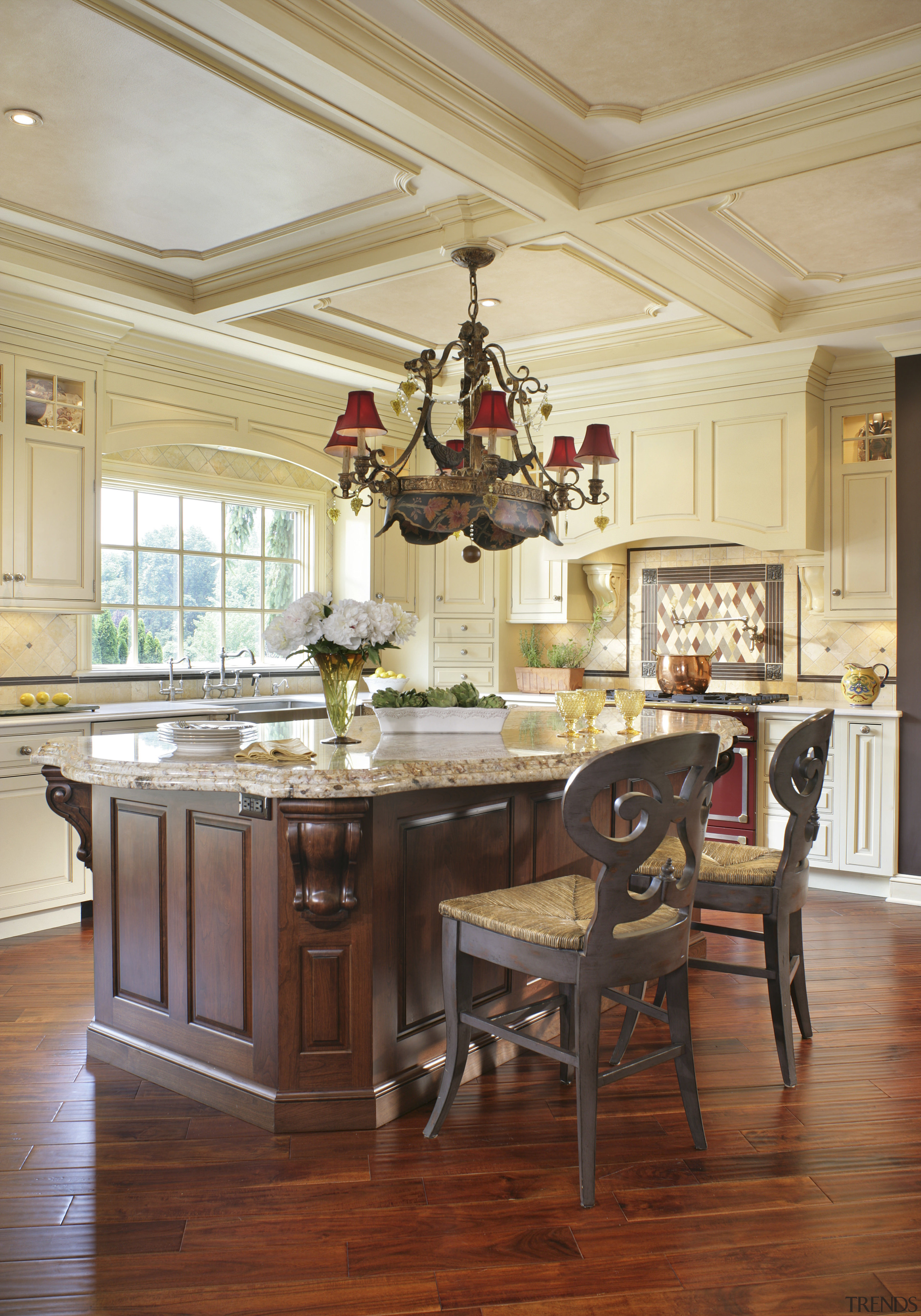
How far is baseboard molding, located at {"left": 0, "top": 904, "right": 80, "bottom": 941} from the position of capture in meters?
4.12

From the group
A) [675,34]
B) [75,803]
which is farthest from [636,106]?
[75,803]

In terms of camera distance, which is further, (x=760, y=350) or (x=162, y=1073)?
(x=760, y=350)

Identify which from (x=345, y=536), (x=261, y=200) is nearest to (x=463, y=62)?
(x=261, y=200)

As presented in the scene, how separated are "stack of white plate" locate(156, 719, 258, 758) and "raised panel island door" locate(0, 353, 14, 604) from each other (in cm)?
202

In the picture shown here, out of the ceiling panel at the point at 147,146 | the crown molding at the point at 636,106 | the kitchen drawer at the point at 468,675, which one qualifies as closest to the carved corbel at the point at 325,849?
the crown molding at the point at 636,106

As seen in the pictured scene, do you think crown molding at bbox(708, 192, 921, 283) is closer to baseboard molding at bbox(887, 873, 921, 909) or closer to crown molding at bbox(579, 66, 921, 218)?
crown molding at bbox(579, 66, 921, 218)

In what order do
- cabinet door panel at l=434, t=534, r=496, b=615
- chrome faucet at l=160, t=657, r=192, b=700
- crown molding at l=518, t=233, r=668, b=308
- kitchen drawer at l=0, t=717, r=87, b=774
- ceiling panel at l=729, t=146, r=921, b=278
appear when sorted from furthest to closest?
1. cabinet door panel at l=434, t=534, r=496, b=615
2. chrome faucet at l=160, t=657, r=192, b=700
3. kitchen drawer at l=0, t=717, r=87, b=774
4. crown molding at l=518, t=233, r=668, b=308
5. ceiling panel at l=729, t=146, r=921, b=278

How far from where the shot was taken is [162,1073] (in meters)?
2.70

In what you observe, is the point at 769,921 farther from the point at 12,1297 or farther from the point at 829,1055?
the point at 12,1297

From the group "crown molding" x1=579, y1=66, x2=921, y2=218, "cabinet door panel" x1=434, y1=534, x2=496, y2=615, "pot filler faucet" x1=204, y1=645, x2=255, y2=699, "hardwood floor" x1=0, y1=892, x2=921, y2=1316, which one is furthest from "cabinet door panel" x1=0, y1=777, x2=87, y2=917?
"crown molding" x1=579, y1=66, x2=921, y2=218

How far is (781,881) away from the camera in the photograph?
2732 millimetres

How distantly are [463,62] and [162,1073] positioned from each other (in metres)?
2.97

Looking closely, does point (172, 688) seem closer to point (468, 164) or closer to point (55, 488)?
point (55, 488)

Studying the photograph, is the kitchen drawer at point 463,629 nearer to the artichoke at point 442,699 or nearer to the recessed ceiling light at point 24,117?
the artichoke at point 442,699
